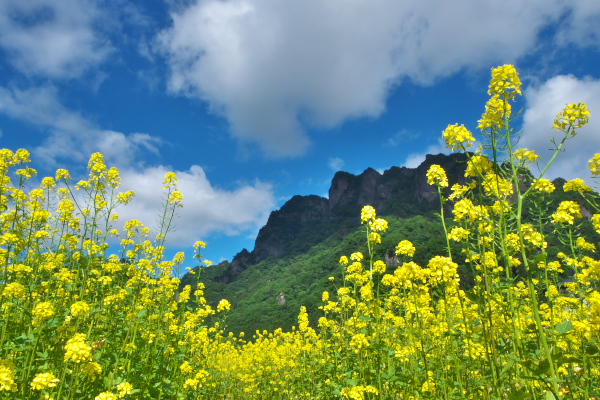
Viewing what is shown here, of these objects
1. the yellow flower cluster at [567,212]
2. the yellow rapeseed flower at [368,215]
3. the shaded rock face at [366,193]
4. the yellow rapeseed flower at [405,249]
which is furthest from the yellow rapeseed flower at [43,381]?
the shaded rock face at [366,193]

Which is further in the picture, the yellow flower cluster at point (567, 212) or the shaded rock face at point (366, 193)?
the shaded rock face at point (366, 193)

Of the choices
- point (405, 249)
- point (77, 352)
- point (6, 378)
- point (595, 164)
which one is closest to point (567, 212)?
point (595, 164)

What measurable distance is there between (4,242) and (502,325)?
6728 mm

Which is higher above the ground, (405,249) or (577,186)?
(577,186)

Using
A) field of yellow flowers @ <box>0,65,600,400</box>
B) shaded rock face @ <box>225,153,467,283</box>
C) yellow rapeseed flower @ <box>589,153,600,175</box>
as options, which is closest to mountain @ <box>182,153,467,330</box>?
shaded rock face @ <box>225,153,467,283</box>

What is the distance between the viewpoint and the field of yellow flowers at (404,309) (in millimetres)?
2441

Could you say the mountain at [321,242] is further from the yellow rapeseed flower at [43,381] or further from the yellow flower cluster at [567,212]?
the yellow rapeseed flower at [43,381]

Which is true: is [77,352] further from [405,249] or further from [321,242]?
[321,242]

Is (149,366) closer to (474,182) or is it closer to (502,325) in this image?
(502,325)

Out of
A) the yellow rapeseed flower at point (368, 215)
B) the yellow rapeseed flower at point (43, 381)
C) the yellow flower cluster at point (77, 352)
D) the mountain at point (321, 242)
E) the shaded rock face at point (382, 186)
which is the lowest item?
the yellow rapeseed flower at point (43, 381)

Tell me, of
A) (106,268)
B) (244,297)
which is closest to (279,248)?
(244,297)

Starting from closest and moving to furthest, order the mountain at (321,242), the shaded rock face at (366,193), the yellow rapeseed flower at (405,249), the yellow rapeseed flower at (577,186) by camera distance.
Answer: the yellow rapeseed flower at (577,186), the yellow rapeseed flower at (405,249), the mountain at (321,242), the shaded rock face at (366,193)

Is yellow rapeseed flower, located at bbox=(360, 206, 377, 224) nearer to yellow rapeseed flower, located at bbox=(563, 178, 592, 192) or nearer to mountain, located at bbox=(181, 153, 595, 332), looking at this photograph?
yellow rapeseed flower, located at bbox=(563, 178, 592, 192)

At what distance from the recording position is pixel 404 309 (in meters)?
4.89
